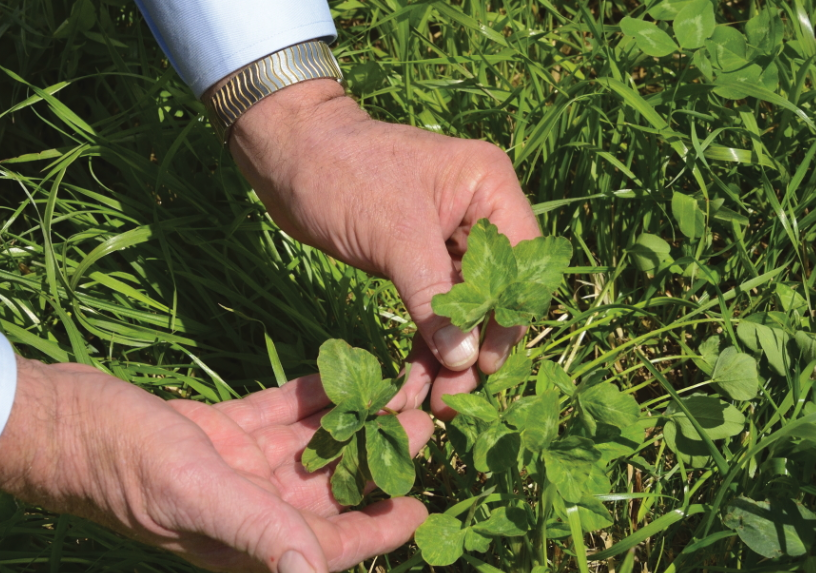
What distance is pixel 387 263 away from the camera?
1.84m

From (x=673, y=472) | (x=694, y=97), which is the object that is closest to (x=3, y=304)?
(x=673, y=472)

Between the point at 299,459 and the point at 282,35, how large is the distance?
47.6 inches

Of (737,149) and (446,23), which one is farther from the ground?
(446,23)

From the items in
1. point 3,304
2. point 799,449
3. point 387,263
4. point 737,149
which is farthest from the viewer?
point 3,304

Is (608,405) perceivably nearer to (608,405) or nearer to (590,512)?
(608,405)

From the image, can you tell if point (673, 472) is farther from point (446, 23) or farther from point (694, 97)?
point (446, 23)

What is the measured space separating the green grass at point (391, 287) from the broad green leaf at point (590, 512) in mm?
297

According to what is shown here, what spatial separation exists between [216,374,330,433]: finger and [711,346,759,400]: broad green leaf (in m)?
1.09

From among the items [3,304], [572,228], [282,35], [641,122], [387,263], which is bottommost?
[572,228]

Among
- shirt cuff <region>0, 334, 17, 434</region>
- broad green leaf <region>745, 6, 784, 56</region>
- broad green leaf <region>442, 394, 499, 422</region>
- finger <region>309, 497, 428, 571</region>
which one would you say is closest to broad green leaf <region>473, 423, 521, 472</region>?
broad green leaf <region>442, 394, 499, 422</region>

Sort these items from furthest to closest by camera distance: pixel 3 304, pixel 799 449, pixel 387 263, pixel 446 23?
pixel 446 23
pixel 3 304
pixel 387 263
pixel 799 449

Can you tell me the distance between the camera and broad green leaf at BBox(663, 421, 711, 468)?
6.12 feet

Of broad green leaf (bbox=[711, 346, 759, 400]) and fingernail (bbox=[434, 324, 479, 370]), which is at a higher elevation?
fingernail (bbox=[434, 324, 479, 370])

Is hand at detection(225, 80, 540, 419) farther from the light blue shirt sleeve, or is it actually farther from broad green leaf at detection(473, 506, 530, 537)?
broad green leaf at detection(473, 506, 530, 537)
